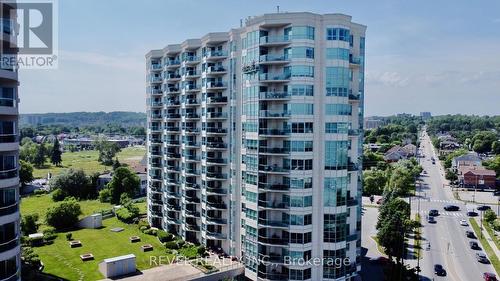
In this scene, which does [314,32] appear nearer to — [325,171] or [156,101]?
[325,171]

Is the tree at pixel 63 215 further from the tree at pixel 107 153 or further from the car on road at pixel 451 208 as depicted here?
the tree at pixel 107 153

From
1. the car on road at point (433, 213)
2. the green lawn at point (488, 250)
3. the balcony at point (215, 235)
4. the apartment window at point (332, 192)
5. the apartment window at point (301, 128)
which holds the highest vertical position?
the apartment window at point (301, 128)

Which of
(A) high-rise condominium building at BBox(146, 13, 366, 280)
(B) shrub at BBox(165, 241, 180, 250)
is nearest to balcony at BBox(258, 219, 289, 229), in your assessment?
(A) high-rise condominium building at BBox(146, 13, 366, 280)

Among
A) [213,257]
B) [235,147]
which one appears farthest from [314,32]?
[213,257]

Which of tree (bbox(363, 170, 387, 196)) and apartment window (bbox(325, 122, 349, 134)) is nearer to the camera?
apartment window (bbox(325, 122, 349, 134))

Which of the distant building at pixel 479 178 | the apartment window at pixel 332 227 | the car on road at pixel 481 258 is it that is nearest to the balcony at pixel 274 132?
the apartment window at pixel 332 227

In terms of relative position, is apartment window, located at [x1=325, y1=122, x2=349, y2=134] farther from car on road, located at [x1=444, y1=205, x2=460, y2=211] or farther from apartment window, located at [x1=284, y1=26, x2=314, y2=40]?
car on road, located at [x1=444, y1=205, x2=460, y2=211]

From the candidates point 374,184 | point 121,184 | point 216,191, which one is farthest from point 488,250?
point 121,184
